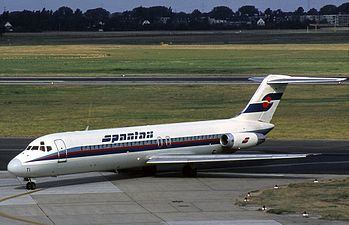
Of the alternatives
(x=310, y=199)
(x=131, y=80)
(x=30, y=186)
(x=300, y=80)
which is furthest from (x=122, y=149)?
(x=131, y=80)

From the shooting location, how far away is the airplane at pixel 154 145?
142ft

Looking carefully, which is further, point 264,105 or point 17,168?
point 264,105

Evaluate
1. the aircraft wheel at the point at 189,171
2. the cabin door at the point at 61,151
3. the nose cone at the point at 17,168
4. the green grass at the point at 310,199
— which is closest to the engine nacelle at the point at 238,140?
the aircraft wheel at the point at 189,171

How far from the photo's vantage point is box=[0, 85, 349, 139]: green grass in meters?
67.8

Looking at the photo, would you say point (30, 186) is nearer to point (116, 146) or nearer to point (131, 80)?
point (116, 146)

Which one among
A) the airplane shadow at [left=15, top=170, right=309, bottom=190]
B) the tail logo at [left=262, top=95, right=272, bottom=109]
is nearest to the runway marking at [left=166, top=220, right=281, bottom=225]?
the airplane shadow at [left=15, top=170, right=309, bottom=190]

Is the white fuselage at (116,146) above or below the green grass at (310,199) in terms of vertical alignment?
above

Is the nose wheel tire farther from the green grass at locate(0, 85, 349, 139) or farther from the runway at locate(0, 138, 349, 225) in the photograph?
the green grass at locate(0, 85, 349, 139)

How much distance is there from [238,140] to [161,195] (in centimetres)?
809

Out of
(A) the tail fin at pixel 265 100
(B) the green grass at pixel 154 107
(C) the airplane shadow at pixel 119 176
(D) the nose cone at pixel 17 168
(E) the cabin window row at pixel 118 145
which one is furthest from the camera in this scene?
(B) the green grass at pixel 154 107

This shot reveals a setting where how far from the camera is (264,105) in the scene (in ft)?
168

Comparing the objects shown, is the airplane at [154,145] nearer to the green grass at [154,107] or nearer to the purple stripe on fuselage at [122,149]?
the purple stripe on fuselage at [122,149]

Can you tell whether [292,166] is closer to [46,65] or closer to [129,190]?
[129,190]

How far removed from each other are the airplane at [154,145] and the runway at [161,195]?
969 millimetres
